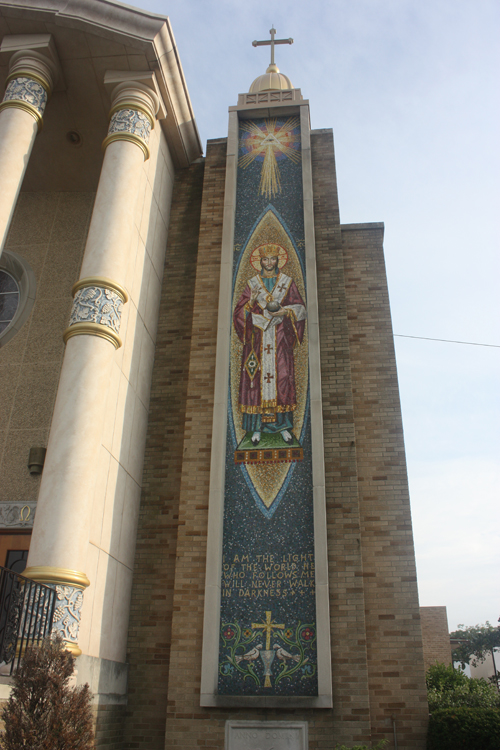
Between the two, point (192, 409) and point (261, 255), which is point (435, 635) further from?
point (261, 255)

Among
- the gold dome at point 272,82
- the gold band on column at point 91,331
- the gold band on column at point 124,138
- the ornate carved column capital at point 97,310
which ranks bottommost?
the gold band on column at point 91,331

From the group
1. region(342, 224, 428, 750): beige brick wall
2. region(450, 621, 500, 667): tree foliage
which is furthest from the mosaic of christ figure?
region(450, 621, 500, 667): tree foliage

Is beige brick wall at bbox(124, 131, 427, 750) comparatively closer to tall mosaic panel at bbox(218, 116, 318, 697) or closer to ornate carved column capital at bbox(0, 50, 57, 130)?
tall mosaic panel at bbox(218, 116, 318, 697)

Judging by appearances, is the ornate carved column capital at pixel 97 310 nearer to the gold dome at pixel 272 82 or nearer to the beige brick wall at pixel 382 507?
the beige brick wall at pixel 382 507

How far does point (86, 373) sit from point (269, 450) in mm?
2884

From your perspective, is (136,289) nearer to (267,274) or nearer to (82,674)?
(267,274)

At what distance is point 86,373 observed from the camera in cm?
809

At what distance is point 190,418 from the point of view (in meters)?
9.65

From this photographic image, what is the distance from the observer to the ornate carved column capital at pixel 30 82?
395 inches

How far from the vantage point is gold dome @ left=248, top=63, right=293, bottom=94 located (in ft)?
46.5

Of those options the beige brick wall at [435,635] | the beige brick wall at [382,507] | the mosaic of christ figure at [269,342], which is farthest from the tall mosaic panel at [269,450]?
the beige brick wall at [435,635]

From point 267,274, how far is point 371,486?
403cm

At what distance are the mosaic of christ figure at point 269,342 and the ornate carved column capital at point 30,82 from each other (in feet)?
14.3

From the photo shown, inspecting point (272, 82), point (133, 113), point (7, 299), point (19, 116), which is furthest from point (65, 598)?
point (272, 82)
